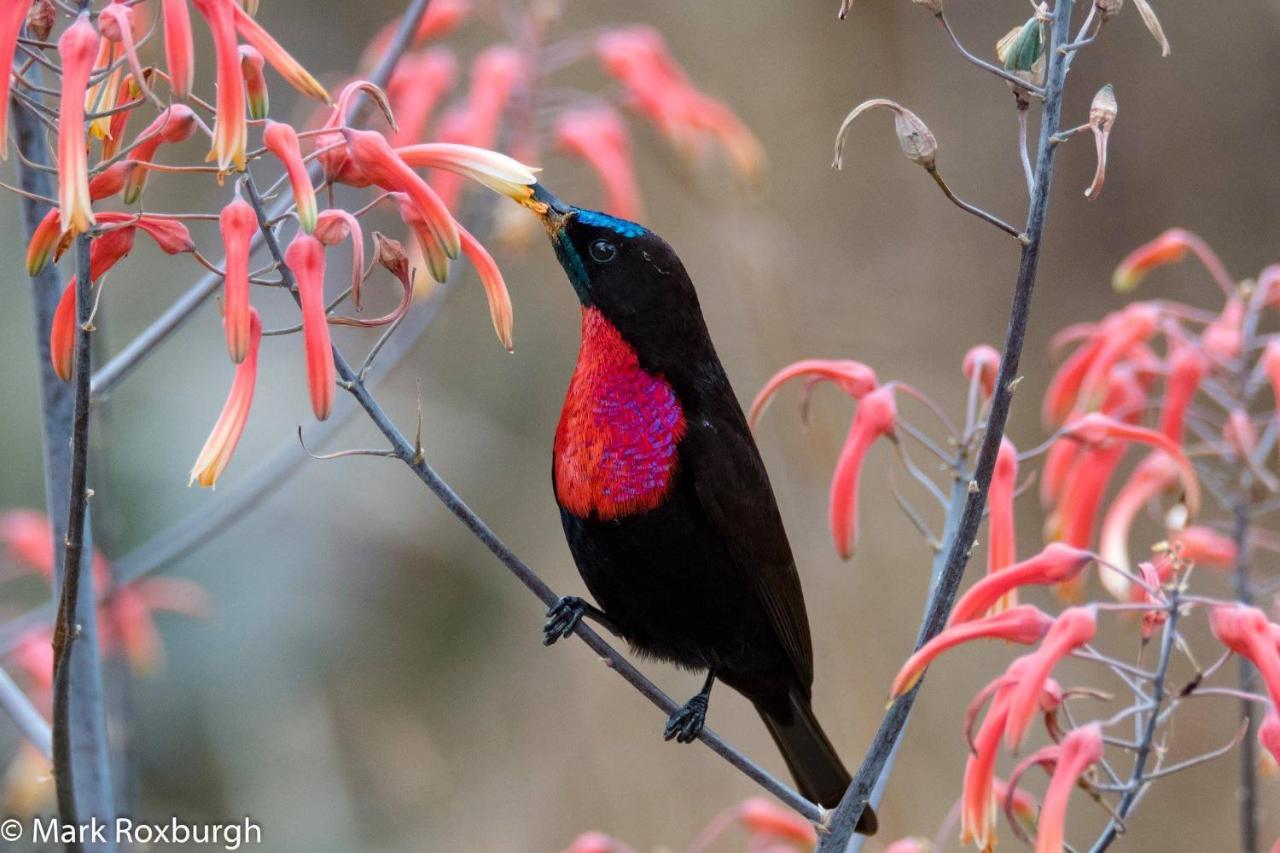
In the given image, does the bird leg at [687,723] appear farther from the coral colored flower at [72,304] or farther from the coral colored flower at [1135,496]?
the coral colored flower at [72,304]

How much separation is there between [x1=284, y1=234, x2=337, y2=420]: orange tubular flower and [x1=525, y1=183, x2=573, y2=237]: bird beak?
1.94 feet

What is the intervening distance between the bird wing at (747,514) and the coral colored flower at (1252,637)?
3.15 feet

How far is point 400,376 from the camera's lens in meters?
5.44

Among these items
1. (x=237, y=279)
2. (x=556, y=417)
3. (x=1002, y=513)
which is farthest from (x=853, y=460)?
(x=556, y=417)

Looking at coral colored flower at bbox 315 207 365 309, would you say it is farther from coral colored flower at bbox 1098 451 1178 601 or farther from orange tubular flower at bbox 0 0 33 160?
coral colored flower at bbox 1098 451 1178 601

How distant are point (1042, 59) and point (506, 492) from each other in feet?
13.6

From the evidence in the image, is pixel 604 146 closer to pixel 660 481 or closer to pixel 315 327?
pixel 660 481

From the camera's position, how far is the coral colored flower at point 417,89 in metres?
3.16

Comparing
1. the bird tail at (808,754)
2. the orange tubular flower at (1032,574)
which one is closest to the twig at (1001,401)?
the orange tubular flower at (1032,574)

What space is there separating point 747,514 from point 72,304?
1221 millimetres

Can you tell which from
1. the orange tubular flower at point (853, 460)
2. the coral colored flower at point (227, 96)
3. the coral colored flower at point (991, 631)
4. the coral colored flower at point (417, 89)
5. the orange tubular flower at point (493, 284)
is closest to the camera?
the coral colored flower at point (227, 96)

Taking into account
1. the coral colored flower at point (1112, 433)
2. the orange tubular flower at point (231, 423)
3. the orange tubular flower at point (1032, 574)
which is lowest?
the orange tubular flower at point (1032, 574)

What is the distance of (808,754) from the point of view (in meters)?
2.62

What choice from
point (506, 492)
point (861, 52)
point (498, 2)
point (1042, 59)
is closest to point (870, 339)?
point (861, 52)
